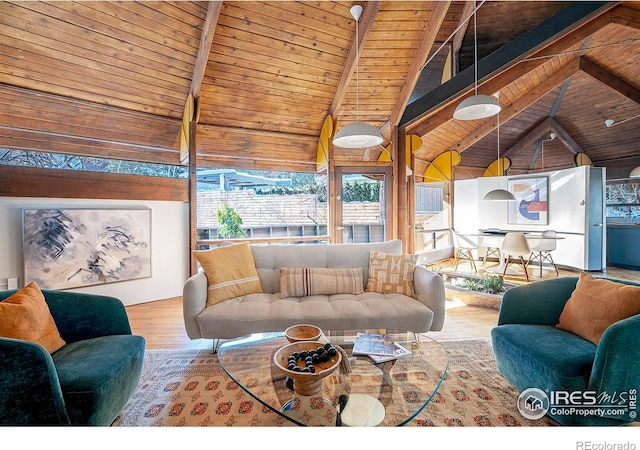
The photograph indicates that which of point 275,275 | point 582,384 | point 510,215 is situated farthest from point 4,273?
point 510,215

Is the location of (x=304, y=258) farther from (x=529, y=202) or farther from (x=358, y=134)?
(x=529, y=202)

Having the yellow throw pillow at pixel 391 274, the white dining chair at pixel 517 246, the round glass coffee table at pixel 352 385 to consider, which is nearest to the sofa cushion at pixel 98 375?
the round glass coffee table at pixel 352 385

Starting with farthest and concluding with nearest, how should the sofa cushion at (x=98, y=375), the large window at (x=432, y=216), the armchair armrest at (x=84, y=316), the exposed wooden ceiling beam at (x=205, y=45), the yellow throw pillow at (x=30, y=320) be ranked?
the large window at (x=432, y=216) < the exposed wooden ceiling beam at (x=205, y=45) < the armchair armrest at (x=84, y=316) < the yellow throw pillow at (x=30, y=320) < the sofa cushion at (x=98, y=375)

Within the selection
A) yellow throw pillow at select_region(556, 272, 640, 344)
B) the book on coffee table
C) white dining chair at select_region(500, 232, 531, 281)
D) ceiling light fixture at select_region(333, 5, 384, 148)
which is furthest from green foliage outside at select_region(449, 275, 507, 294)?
the book on coffee table

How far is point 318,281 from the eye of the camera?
2.83 meters

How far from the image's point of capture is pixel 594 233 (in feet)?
19.0

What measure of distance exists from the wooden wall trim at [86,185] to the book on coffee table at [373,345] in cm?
339

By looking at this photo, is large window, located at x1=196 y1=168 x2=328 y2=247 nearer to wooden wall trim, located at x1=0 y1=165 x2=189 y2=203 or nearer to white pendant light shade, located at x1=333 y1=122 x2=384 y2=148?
wooden wall trim, located at x1=0 y1=165 x2=189 y2=203

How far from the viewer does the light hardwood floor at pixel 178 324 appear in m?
2.82

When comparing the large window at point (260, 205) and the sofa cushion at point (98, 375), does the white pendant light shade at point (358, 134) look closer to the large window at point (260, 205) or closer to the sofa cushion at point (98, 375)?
the large window at point (260, 205)

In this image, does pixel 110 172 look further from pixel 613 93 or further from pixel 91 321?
pixel 613 93

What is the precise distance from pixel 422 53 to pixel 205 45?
8.91 feet
